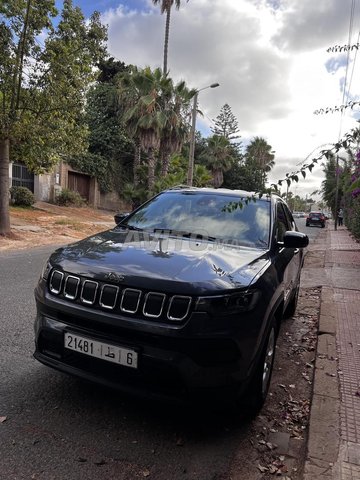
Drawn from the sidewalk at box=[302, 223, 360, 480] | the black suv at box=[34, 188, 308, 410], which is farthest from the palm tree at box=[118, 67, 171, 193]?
the black suv at box=[34, 188, 308, 410]

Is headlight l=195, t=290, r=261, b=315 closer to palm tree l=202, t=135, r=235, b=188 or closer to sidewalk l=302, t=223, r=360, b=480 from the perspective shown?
sidewalk l=302, t=223, r=360, b=480

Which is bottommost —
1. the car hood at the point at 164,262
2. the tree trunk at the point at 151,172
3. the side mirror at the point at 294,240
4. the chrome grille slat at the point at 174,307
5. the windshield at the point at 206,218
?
the chrome grille slat at the point at 174,307

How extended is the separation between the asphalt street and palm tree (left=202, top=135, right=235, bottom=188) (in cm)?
3766

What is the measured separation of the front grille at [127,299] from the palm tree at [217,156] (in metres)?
38.1

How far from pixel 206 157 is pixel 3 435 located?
38709 millimetres

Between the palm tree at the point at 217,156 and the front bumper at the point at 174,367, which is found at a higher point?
the palm tree at the point at 217,156

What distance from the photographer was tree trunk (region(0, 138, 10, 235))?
12.0 m

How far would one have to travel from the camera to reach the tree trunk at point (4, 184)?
12.0m

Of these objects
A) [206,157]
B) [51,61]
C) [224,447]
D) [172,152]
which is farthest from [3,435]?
[206,157]

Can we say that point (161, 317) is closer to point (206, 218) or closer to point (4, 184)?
point (206, 218)

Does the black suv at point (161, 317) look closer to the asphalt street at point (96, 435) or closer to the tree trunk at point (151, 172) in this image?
the asphalt street at point (96, 435)

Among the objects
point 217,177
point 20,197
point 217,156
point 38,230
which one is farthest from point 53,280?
point 217,177

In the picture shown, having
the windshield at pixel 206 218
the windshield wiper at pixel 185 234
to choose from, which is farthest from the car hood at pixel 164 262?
the windshield at pixel 206 218

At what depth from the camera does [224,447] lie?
265 cm
